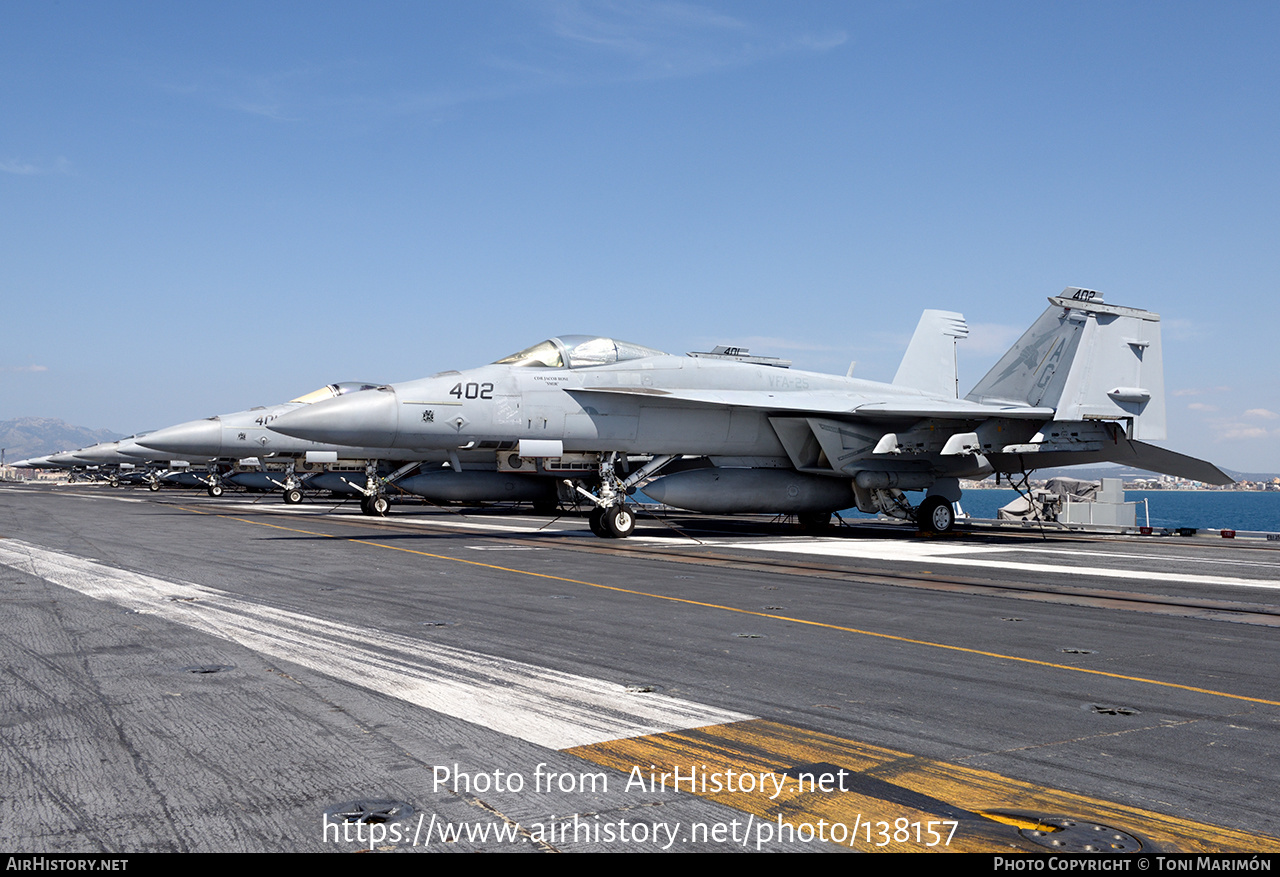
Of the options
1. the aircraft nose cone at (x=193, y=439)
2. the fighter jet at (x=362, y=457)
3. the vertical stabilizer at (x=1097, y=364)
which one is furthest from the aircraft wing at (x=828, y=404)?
the aircraft nose cone at (x=193, y=439)

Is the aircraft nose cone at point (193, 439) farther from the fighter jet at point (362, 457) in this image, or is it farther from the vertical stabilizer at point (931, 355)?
the vertical stabilizer at point (931, 355)

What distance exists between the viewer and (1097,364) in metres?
20.8

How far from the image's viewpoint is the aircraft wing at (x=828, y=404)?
58.2ft

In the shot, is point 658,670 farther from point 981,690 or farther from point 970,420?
point 970,420

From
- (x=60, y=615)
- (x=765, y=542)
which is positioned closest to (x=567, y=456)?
(x=765, y=542)

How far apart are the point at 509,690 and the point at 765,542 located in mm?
13492

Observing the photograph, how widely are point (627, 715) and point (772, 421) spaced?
49.9 ft

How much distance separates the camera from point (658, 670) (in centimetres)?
592

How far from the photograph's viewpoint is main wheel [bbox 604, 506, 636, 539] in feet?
60.1

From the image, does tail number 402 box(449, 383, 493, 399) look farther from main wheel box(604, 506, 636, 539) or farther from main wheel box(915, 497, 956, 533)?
main wheel box(915, 497, 956, 533)

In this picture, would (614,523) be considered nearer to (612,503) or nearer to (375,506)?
(612,503)

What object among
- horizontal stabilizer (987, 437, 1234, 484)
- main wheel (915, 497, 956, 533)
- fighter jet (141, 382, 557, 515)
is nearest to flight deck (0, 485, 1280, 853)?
main wheel (915, 497, 956, 533)

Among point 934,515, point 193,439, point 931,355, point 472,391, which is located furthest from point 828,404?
point 193,439
